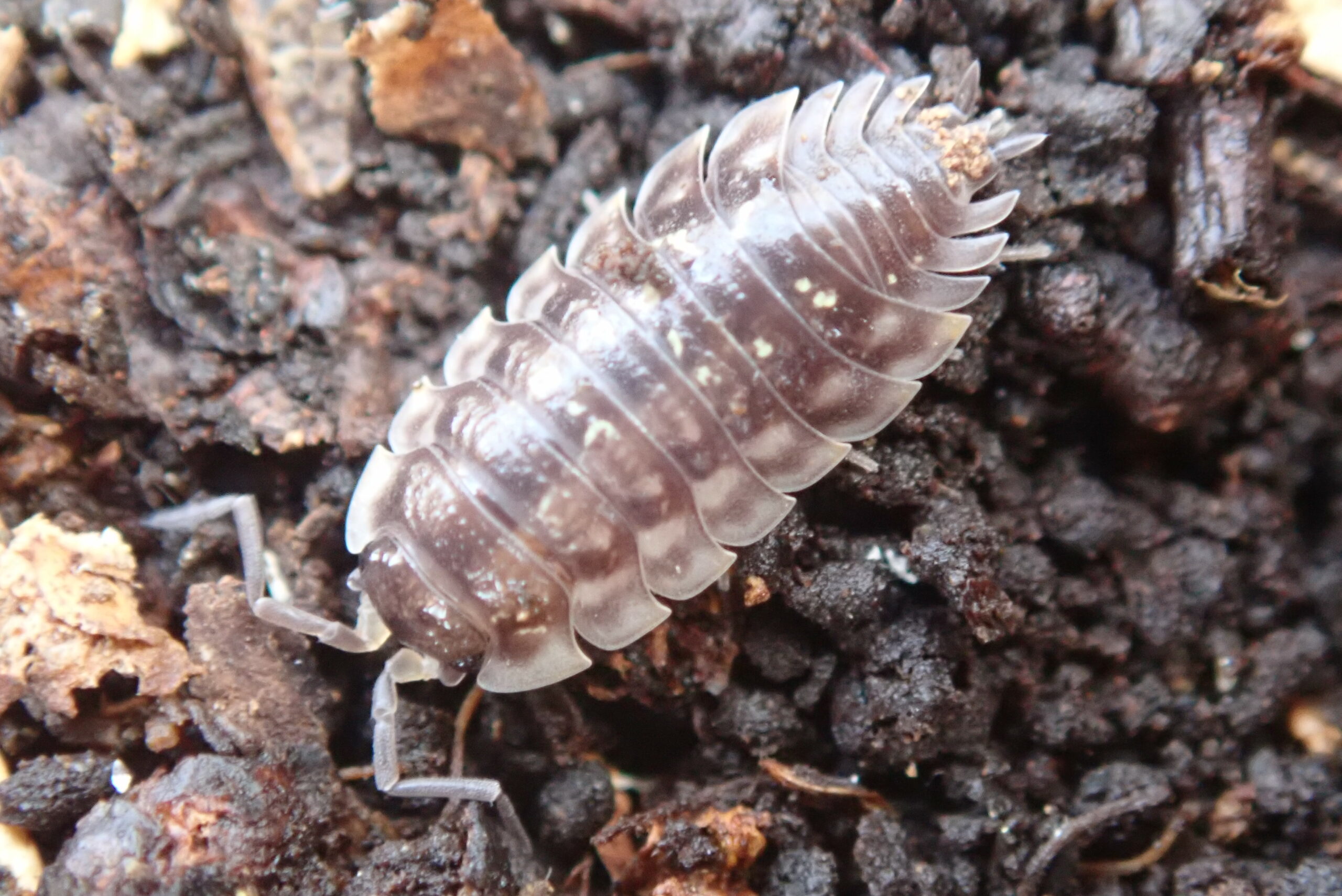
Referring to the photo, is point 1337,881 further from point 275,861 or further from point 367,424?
point 367,424

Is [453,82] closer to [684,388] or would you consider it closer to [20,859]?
[684,388]

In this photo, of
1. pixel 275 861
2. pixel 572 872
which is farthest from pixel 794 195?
pixel 275 861

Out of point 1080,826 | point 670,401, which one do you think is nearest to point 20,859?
point 670,401

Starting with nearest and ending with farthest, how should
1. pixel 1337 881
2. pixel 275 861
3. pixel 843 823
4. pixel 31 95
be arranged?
pixel 275 861
pixel 1337 881
pixel 843 823
pixel 31 95

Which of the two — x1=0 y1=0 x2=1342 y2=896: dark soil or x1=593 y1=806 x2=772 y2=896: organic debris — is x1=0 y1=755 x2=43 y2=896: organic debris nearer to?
x1=0 y1=0 x2=1342 y2=896: dark soil

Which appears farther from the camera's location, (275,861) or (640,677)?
(640,677)

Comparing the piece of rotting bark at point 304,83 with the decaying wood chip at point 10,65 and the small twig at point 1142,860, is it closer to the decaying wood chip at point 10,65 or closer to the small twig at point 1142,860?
the decaying wood chip at point 10,65
